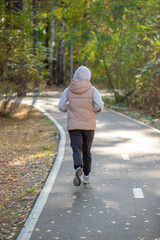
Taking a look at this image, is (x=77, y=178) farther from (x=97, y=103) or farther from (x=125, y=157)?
(x=125, y=157)

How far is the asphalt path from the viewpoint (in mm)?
5203

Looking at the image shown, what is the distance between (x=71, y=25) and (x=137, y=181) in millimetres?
17659

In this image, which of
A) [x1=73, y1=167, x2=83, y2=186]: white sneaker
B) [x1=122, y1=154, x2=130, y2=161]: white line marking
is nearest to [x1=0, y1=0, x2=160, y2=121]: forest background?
[x1=122, y1=154, x2=130, y2=161]: white line marking

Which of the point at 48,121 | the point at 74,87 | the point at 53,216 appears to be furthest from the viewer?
the point at 48,121

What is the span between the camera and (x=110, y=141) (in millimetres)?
11719

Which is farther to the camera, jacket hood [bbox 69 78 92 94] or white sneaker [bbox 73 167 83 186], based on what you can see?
jacket hood [bbox 69 78 92 94]

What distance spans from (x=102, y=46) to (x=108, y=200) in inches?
647

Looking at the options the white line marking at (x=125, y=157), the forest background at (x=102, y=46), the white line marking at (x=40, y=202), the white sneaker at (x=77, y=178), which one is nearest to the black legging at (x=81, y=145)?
the white sneaker at (x=77, y=178)

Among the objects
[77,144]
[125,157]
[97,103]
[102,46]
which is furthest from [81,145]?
[102,46]

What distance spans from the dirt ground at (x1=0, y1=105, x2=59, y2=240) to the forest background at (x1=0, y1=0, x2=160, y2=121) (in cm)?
Result: 188

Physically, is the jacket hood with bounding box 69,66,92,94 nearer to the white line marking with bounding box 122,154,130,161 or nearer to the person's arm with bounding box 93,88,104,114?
the person's arm with bounding box 93,88,104,114

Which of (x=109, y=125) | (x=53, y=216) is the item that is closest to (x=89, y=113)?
(x=53, y=216)

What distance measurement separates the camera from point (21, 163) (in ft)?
31.1

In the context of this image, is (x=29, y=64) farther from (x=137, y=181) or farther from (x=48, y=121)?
(x=137, y=181)
